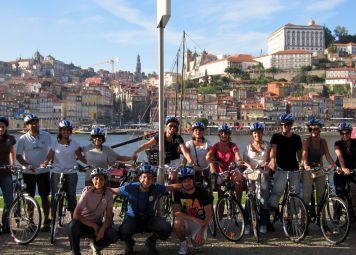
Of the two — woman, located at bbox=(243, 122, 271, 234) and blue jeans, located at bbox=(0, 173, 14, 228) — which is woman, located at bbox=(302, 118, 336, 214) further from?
blue jeans, located at bbox=(0, 173, 14, 228)

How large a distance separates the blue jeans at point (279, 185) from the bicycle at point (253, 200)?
0.21 metres

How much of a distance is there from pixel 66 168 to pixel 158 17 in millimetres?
2157

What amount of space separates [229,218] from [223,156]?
84cm

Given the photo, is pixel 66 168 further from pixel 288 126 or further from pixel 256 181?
pixel 288 126

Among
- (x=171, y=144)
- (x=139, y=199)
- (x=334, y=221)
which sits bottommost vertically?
(x=334, y=221)

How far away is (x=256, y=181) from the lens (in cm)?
629

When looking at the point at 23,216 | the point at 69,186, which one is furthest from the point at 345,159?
the point at 23,216

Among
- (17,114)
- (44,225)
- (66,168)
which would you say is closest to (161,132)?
(66,168)

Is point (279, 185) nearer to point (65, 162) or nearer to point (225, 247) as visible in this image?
point (225, 247)

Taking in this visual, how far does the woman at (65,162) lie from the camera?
6246 millimetres

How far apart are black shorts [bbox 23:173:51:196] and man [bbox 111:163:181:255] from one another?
1311 millimetres

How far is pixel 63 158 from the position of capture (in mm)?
6270

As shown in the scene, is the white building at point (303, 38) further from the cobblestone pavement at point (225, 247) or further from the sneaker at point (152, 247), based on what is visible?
the sneaker at point (152, 247)

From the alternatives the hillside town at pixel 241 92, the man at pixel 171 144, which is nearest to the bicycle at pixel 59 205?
the man at pixel 171 144
